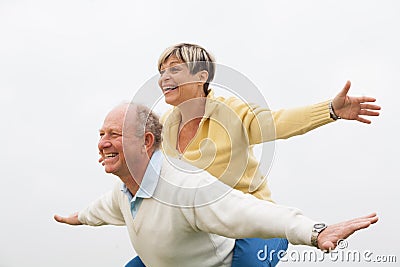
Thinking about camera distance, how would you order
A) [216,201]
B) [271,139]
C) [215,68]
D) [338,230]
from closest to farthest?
[338,230] < [216,201] < [271,139] < [215,68]

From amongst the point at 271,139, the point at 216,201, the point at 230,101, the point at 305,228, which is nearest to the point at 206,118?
the point at 230,101

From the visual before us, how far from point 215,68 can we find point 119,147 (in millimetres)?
1202

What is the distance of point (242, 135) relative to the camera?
4.67m

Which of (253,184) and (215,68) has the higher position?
(215,68)

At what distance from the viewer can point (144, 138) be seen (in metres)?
4.11

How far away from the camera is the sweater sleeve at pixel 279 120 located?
4.52m

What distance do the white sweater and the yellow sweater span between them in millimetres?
512

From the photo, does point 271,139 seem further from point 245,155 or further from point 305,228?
point 305,228

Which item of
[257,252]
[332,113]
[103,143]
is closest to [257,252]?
[257,252]

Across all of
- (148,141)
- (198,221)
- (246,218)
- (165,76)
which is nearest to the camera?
(246,218)

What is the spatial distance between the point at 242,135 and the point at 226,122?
153mm

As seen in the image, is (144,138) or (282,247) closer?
(144,138)

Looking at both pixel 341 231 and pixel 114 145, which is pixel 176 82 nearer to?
pixel 114 145

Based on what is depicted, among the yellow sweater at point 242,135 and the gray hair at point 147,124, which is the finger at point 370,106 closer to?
the yellow sweater at point 242,135
